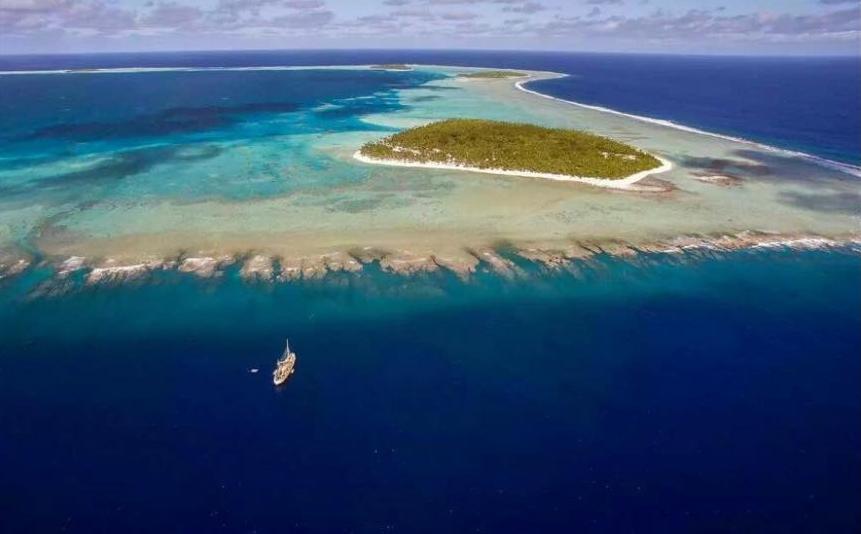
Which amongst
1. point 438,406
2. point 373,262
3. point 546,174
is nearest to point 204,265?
point 373,262

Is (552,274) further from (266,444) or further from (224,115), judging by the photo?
(224,115)

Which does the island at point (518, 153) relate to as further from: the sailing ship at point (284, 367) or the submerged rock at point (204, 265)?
the sailing ship at point (284, 367)

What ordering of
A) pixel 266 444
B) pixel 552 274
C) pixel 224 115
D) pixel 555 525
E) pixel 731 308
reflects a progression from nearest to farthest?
1. pixel 555 525
2. pixel 266 444
3. pixel 731 308
4. pixel 552 274
5. pixel 224 115

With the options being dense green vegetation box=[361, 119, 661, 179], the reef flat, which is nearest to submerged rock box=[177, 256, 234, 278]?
the reef flat

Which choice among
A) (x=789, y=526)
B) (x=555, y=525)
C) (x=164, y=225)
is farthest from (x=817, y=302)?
(x=164, y=225)

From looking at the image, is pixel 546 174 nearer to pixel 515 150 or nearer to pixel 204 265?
pixel 515 150
